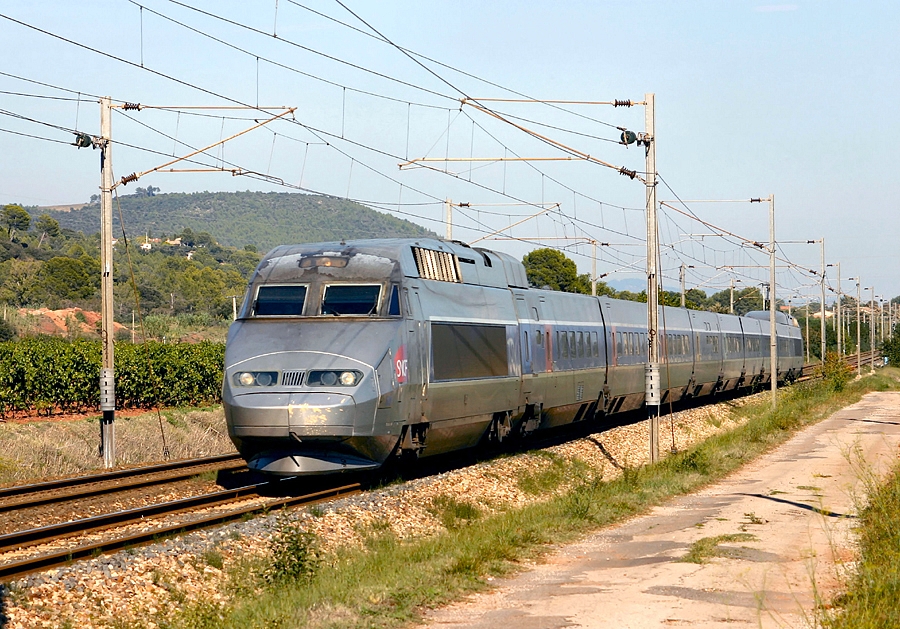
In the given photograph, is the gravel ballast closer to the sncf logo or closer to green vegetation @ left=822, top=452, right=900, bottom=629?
the sncf logo

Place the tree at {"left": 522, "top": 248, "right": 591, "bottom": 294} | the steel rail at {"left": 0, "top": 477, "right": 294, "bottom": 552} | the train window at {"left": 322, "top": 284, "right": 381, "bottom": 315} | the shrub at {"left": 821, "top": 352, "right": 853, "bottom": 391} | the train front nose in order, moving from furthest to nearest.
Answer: the tree at {"left": 522, "top": 248, "right": 591, "bottom": 294} < the shrub at {"left": 821, "top": 352, "right": 853, "bottom": 391} < the train window at {"left": 322, "top": 284, "right": 381, "bottom": 315} < the train front nose < the steel rail at {"left": 0, "top": 477, "right": 294, "bottom": 552}

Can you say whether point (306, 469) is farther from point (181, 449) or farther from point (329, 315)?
point (181, 449)

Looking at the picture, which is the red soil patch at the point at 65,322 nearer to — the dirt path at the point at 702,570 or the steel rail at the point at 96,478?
the steel rail at the point at 96,478

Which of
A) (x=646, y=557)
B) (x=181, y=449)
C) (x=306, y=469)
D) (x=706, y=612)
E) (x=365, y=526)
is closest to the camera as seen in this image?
(x=706, y=612)

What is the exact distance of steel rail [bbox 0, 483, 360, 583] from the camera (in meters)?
11.3

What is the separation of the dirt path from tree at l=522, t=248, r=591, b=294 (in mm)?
101464

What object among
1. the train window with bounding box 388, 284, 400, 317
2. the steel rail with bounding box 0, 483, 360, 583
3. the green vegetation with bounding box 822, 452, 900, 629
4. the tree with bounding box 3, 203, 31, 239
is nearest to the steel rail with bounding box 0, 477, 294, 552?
the steel rail with bounding box 0, 483, 360, 583

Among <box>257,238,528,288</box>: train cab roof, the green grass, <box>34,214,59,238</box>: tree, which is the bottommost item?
the green grass

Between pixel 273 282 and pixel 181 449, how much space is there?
1161cm

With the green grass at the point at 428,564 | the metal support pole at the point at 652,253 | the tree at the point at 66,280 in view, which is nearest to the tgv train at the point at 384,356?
the green grass at the point at 428,564

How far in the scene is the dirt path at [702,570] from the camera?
9.26 m

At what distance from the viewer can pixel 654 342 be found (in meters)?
24.7

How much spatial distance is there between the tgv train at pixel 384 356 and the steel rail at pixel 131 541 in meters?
0.70

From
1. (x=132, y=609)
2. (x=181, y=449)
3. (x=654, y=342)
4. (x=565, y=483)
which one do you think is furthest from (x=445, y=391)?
(x=181, y=449)
